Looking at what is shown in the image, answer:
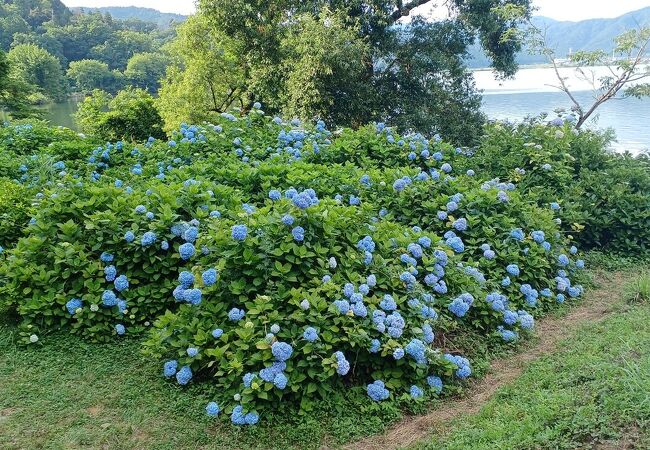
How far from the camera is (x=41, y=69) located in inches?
1666

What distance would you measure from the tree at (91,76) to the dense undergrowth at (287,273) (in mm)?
50463

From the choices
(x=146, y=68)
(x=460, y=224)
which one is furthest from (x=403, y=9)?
(x=146, y=68)

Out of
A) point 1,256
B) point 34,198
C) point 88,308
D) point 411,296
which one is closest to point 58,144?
point 34,198

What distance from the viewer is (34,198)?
4.12m

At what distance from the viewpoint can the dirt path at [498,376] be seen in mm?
2504

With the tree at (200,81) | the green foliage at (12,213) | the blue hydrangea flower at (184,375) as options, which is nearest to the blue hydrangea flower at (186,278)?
the blue hydrangea flower at (184,375)

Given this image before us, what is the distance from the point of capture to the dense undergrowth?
106 inches

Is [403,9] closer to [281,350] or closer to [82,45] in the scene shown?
[281,350]

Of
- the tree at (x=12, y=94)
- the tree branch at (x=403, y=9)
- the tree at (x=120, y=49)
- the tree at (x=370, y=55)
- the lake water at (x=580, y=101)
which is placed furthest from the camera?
the tree at (x=120, y=49)

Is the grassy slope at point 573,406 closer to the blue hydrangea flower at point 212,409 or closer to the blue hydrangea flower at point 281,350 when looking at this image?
the blue hydrangea flower at point 281,350

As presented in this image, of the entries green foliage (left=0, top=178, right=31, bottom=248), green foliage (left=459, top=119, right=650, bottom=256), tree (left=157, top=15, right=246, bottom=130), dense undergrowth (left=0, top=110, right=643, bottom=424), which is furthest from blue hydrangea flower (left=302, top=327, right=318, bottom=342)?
tree (left=157, top=15, right=246, bottom=130)

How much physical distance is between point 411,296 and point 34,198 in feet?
9.72

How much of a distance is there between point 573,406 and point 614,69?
7589 mm

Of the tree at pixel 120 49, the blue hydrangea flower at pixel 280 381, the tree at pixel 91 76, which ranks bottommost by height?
the tree at pixel 91 76
